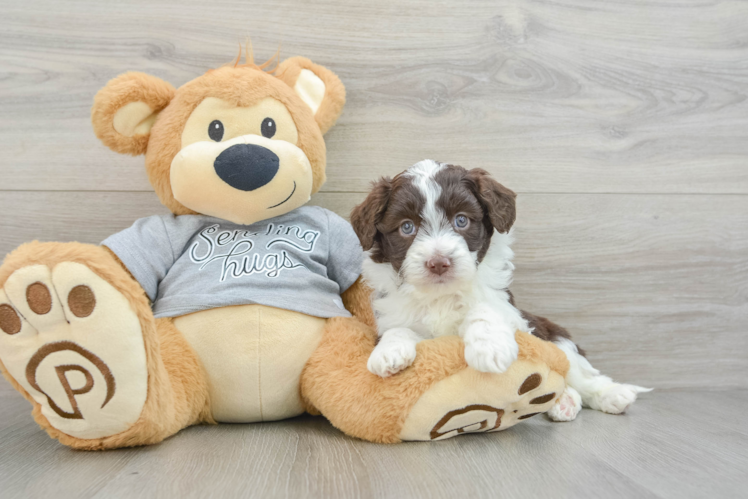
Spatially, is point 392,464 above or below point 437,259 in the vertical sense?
below

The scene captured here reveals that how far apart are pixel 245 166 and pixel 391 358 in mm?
692

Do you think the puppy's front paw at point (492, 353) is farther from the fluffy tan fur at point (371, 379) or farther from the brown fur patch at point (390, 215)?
the brown fur patch at point (390, 215)

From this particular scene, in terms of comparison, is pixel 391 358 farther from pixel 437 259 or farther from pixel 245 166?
pixel 245 166

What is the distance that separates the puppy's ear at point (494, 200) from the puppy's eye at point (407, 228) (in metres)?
0.21

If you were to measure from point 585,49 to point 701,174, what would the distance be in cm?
71

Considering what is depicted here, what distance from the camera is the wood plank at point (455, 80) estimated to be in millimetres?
2057

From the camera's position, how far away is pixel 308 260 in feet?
5.80

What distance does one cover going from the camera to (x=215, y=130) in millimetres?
1686

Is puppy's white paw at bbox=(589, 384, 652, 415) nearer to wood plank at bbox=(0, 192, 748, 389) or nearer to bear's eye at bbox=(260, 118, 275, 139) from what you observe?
wood plank at bbox=(0, 192, 748, 389)

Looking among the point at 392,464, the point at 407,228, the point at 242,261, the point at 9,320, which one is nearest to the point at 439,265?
the point at 407,228

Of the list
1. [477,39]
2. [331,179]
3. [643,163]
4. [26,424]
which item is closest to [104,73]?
[331,179]

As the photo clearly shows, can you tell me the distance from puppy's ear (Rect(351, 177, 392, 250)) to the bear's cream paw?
A: 0.65 metres

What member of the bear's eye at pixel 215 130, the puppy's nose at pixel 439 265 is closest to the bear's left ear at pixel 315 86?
the bear's eye at pixel 215 130

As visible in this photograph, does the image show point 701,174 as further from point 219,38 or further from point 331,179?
point 219,38
